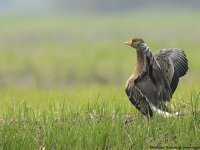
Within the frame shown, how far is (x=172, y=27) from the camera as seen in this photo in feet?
80.4

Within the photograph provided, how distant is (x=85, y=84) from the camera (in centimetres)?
1286

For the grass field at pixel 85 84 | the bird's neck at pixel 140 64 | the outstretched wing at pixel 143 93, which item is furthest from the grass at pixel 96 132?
the bird's neck at pixel 140 64

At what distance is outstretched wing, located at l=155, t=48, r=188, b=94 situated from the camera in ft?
19.0

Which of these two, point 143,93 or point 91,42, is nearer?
point 143,93

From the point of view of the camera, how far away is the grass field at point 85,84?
201 inches

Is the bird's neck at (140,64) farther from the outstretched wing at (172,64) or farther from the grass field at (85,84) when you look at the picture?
the grass field at (85,84)

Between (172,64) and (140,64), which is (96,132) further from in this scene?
(172,64)

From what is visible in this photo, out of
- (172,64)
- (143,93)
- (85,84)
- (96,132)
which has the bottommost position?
(85,84)

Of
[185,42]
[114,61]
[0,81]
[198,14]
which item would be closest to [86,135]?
[0,81]

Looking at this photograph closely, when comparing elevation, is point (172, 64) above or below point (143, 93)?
above

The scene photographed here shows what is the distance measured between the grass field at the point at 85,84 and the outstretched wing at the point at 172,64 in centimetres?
22

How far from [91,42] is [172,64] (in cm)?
1392

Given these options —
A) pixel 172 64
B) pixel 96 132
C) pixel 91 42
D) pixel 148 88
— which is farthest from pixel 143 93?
pixel 91 42

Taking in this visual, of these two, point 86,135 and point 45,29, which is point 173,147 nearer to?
point 86,135
